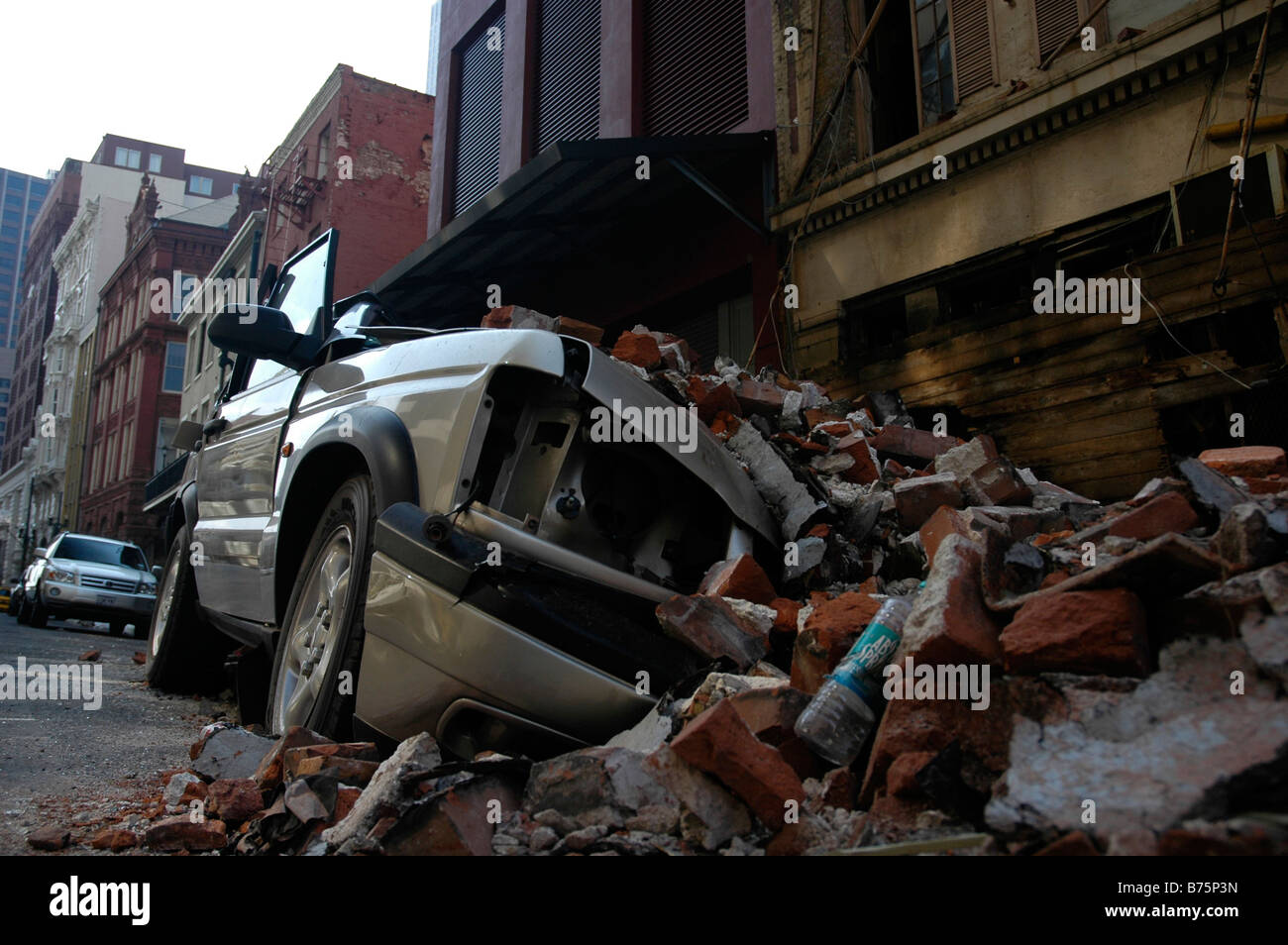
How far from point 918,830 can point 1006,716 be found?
35cm

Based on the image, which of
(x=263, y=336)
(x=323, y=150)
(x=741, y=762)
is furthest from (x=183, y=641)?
(x=323, y=150)

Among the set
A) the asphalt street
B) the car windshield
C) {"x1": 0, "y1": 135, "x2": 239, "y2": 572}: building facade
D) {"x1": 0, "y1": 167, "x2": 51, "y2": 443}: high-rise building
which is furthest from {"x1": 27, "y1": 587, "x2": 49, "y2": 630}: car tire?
{"x1": 0, "y1": 167, "x2": 51, "y2": 443}: high-rise building

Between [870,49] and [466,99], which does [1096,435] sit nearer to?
[870,49]

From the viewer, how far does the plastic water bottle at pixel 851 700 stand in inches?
83.9

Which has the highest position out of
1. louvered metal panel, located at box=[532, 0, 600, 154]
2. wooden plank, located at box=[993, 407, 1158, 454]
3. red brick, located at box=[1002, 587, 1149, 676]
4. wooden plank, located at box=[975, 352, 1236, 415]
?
louvered metal panel, located at box=[532, 0, 600, 154]

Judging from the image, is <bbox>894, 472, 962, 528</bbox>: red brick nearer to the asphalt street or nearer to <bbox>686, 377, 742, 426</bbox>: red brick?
<bbox>686, 377, 742, 426</bbox>: red brick

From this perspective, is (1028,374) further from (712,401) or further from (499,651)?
(499,651)

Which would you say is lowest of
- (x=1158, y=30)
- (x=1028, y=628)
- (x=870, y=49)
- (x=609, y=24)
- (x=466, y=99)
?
(x=1028, y=628)

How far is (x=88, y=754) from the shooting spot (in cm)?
355

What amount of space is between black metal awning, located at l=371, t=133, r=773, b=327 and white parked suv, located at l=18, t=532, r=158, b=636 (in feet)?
22.6

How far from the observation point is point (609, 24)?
11781 millimetres

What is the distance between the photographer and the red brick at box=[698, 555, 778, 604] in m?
2.84
